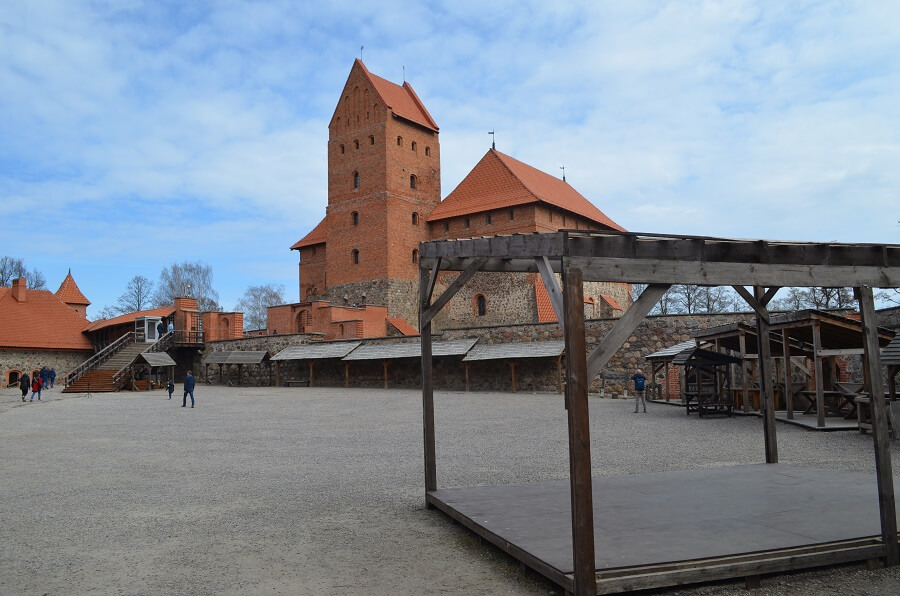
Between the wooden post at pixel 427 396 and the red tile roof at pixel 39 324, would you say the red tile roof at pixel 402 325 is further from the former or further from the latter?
the wooden post at pixel 427 396

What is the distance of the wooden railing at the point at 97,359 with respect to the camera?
3126cm

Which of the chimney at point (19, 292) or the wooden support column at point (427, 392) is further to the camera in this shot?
the chimney at point (19, 292)

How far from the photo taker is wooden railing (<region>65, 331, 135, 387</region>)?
31.3 metres

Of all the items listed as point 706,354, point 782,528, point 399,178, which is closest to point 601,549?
point 782,528

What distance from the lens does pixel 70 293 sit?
5088 cm

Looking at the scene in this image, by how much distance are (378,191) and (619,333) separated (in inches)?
1371

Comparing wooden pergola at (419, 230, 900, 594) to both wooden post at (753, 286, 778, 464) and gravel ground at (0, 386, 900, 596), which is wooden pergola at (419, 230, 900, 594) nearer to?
gravel ground at (0, 386, 900, 596)

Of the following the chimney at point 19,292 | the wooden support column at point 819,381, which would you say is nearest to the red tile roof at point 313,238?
the chimney at point 19,292

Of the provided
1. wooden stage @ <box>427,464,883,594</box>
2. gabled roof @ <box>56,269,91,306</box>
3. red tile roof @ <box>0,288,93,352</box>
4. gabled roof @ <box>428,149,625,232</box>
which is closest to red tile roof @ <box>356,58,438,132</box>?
gabled roof @ <box>428,149,625,232</box>

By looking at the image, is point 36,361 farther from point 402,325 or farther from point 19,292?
point 402,325

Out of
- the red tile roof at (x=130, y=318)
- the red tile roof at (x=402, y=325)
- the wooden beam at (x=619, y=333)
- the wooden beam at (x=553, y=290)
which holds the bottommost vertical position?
the wooden beam at (x=619, y=333)

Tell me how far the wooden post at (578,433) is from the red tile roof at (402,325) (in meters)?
31.2

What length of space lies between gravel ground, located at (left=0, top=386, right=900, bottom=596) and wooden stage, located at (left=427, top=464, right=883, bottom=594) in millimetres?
182

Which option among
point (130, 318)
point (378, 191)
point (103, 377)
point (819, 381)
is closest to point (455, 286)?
point (819, 381)
